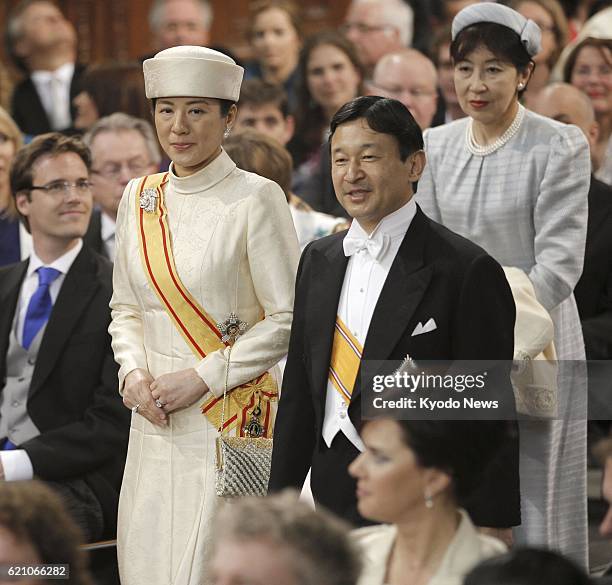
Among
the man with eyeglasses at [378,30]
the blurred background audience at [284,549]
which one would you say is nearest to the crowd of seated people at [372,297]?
the blurred background audience at [284,549]

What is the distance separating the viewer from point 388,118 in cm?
341

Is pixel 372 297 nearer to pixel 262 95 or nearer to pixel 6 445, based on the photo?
pixel 6 445

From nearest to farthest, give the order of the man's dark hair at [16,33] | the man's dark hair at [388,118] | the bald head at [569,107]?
the man's dark hair at [388,118]
the bald head at [569,107]
the man's dark hair at [16,33]

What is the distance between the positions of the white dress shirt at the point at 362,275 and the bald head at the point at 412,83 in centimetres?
258

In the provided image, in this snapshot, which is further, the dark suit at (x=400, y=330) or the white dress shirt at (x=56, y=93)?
the white dress shirt at (x=56, y=93)

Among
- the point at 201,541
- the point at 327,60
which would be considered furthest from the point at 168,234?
the point at 327,60

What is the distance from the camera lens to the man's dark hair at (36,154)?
5.12m

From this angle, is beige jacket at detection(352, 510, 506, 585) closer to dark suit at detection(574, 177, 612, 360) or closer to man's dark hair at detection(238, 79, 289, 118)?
dark suit at detection(574, 177, 612, 360)

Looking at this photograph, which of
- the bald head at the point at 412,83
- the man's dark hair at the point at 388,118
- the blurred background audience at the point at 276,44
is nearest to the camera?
the man's dark hair at the point at 388,118

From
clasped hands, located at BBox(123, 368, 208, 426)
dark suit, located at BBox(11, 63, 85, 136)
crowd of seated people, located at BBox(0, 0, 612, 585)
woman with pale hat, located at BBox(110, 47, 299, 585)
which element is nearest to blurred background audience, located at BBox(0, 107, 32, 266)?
crowd of seated people, located at BBox(0, 0, 612, 585)

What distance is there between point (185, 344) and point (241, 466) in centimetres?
37

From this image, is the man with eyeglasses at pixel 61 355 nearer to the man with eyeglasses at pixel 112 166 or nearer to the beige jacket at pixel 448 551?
the man with eyeglasses at pixel 112 166

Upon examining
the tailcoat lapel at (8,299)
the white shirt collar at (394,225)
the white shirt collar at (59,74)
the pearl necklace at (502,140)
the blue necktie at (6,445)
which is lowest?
the blue necktie at (6,445)

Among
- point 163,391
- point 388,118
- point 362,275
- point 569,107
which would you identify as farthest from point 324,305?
point 569,107
